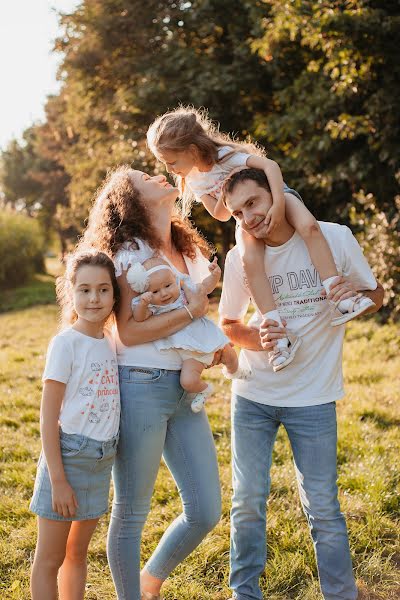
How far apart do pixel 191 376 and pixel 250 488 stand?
56cm

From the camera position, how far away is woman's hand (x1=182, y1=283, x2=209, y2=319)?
8.68 feet

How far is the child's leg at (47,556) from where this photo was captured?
2433mm

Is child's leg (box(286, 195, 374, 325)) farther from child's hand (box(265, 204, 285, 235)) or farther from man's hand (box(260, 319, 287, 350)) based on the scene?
man's hand (box(260, 319, 287, 350))

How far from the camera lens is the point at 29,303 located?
1730 centimetres

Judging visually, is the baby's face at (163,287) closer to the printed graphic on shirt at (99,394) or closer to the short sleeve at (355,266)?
the printed graphic on shirt at (99,394)

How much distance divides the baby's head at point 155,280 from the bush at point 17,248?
18.3 m

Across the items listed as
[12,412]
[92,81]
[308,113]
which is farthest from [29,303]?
[12,412]

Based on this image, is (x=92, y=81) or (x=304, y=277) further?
(x=92, y=81)

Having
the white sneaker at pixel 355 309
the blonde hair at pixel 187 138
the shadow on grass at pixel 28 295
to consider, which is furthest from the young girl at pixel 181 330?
the shadow on grass at pixel 28 295

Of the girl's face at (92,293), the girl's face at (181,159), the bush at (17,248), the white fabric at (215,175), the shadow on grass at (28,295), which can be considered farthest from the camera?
the bush at (17,248)

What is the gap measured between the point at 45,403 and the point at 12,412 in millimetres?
3930

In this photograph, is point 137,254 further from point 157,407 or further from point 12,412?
point 12,412

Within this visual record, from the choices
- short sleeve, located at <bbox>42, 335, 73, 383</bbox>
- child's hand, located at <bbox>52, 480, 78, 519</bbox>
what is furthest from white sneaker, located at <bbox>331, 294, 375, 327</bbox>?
child's hand, located at <bbox>52, 480, 78, 519</bbox>

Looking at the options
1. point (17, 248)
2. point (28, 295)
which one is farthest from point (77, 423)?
point (17, 248)
